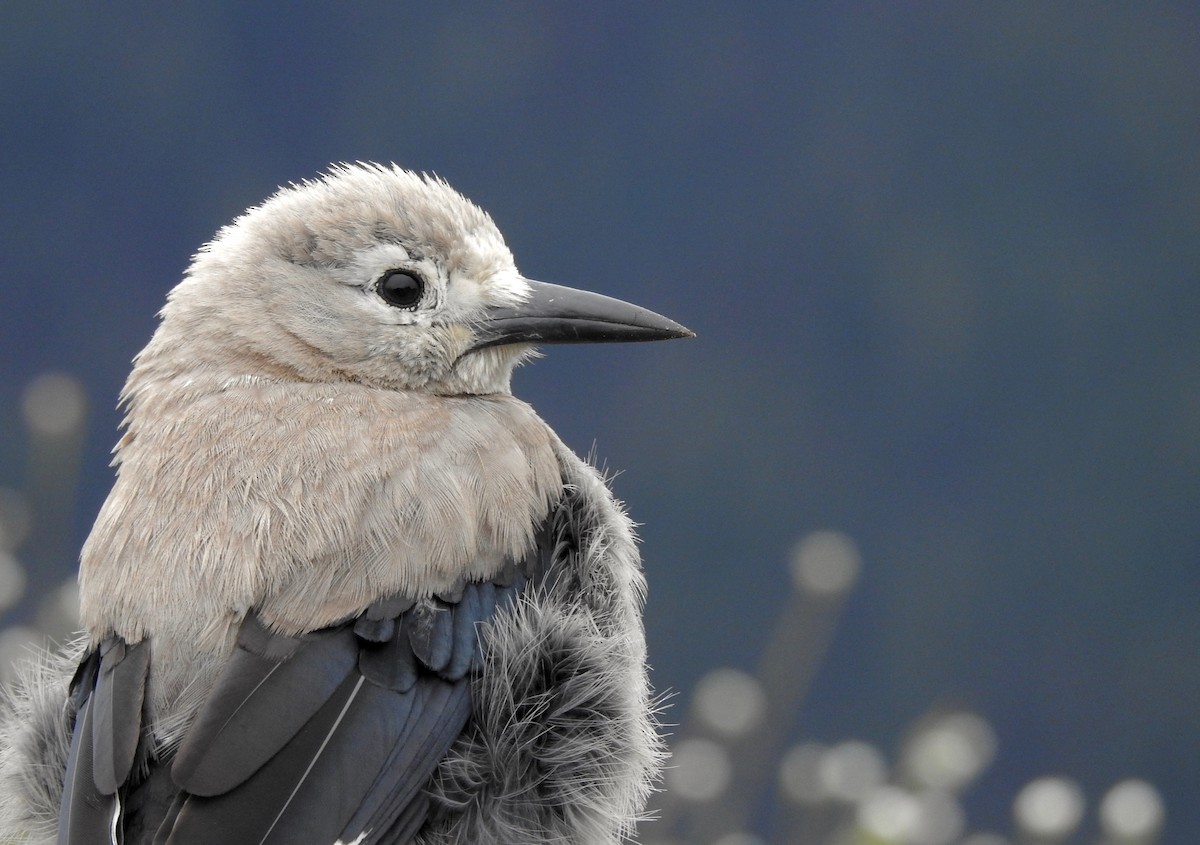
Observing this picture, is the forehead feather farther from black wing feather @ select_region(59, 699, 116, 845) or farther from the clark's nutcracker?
black wing feather @ select_region(59, 699, 116, 845)

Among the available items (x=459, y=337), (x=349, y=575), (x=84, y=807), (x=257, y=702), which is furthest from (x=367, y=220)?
(x=84, y=807)

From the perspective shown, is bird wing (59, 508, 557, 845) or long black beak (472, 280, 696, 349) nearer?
bird wing (59, 508, 557, 845)

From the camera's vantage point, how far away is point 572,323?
263 centimetres

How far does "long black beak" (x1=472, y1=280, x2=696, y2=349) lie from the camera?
260cm

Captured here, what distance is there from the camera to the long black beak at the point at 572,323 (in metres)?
2.60

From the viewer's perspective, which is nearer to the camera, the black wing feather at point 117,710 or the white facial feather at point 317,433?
the black wing feather at point 117,710

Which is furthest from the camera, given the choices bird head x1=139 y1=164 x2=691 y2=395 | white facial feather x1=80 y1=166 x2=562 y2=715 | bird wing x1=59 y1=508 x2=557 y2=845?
bird head x1=139 y1=164 x2=691 y2=395

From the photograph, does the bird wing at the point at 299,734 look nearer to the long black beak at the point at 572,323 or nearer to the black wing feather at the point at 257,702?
the black wing feather at the point at 257,702

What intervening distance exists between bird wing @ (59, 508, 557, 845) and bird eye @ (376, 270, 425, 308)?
2.10 feet

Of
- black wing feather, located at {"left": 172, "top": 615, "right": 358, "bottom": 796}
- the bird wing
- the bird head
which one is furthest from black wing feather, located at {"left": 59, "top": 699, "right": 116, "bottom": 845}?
the bird head

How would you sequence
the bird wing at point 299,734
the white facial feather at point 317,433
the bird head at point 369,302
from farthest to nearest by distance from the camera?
the bird head at point 369,302 < the white facial feather at point 317,433 < the bird wing at point 299,734

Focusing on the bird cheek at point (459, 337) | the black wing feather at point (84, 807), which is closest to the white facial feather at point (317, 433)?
the bird cheek at point (459, 337)

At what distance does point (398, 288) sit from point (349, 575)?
672mm

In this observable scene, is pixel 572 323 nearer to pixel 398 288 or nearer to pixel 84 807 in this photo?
pixel 398 288
